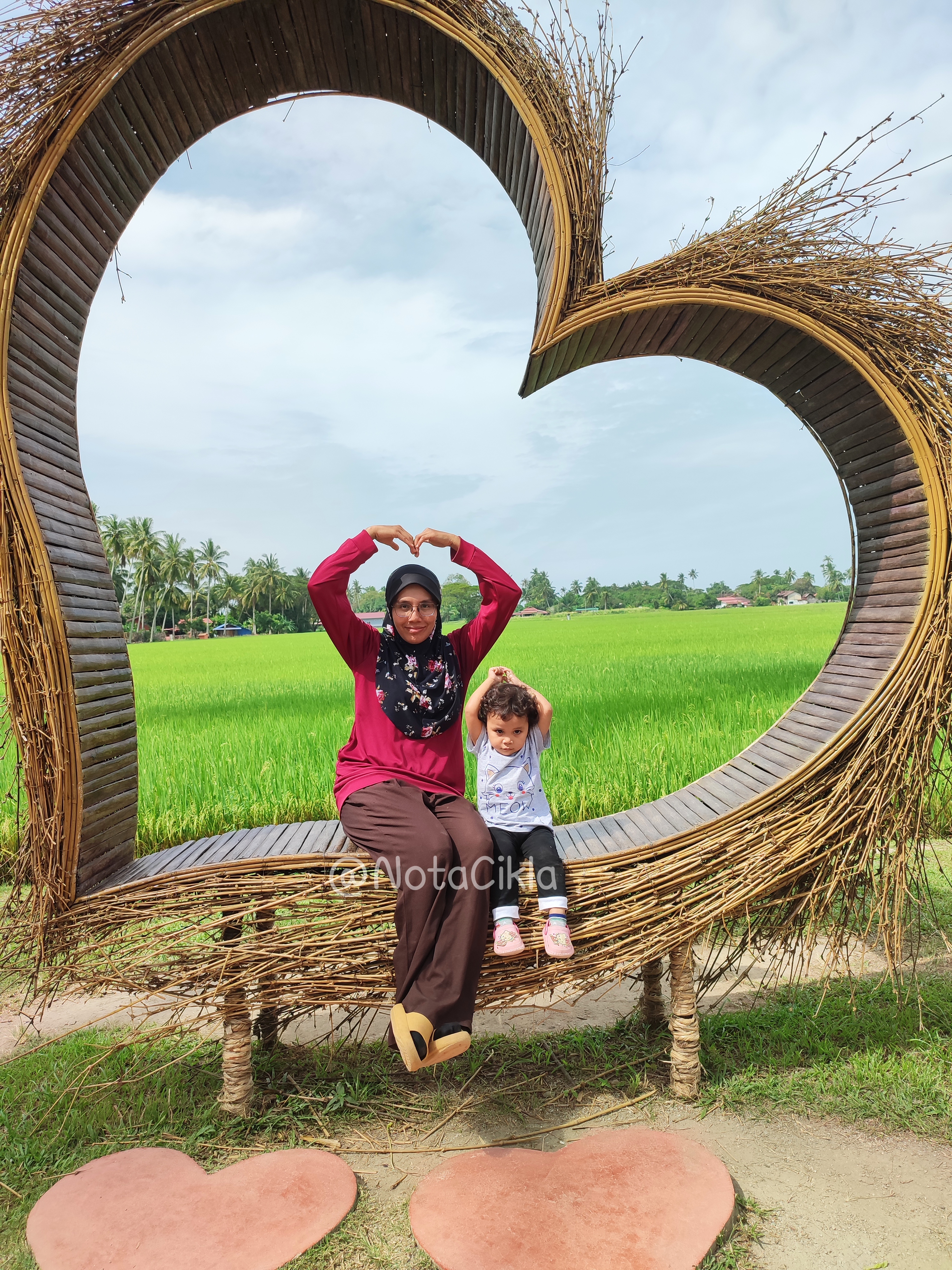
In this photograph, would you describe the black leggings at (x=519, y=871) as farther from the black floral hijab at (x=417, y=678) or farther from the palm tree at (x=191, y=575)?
the palm tree at (x=191, y=575)

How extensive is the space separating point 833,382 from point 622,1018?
2.47 m

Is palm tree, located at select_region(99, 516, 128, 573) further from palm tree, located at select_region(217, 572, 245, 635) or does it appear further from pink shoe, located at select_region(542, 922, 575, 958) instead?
pink shoe, located at select_region(542, 922, 575, 958)

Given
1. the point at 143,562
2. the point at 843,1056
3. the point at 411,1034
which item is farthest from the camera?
the point at 143,562

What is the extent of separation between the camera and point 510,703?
8.07 feet

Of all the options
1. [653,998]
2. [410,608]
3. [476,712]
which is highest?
[410,608]

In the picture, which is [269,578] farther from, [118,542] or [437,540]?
[437,540]

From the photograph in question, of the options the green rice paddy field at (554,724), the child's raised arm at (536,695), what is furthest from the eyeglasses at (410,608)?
the green rice paddy field at (554,724)

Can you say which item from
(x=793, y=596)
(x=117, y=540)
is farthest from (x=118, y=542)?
(x=793, y=596)

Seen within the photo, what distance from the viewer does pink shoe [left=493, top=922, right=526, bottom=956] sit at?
225 cm

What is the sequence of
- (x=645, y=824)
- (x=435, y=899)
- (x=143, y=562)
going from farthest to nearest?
(x=143, y=562) → (x=645, y=824) → (x=435, y=899)

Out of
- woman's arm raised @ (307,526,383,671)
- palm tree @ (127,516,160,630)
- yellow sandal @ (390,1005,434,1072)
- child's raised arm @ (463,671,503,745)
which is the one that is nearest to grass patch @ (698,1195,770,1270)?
yellow sandal @ (390,1005,434,1072)

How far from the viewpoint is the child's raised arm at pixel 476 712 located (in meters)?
2.56

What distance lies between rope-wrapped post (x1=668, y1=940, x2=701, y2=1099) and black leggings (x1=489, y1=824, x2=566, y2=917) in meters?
0.51

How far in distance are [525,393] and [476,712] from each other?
3.66 ft
